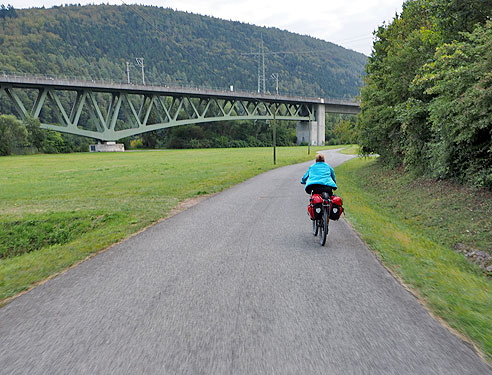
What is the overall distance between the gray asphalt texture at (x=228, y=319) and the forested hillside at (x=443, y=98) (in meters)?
7.17

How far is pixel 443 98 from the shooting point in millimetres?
12469

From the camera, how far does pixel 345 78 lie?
175 meters

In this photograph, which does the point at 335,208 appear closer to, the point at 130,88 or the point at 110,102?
the point at 130,88

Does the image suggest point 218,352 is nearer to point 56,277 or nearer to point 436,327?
point 436,327

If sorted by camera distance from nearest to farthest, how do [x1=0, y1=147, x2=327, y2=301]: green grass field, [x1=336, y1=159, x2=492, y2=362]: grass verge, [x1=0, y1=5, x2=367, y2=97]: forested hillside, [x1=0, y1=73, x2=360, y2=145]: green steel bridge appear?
[x1=336, y1=159, x2=492, y2=362]: grass verge, [x1=0, y1=147, x2=327, y2=301]: green grass field, [x1=0, y1=73, x2=360, y2=145]: green steel bridge, [x1=0, y1=5, x2=367, y2=97]: forested hillside

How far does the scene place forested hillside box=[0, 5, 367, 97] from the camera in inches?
4610

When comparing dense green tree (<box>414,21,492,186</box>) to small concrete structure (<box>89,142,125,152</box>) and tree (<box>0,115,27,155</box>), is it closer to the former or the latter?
tree (<box>0,115,27,155</box>)

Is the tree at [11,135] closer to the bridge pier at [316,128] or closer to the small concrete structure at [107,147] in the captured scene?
the small concrete structure at [107,147]

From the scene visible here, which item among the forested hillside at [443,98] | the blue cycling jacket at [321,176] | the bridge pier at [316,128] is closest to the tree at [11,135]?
the forested hillside at [443,98]

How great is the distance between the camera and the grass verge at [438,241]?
12.5ft

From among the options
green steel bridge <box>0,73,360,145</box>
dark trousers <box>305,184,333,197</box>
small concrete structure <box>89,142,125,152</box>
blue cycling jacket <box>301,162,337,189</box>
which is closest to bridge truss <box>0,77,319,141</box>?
green steel bridge <box>0,73,360,145</box>

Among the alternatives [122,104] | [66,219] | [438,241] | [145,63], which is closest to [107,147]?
[122,104]

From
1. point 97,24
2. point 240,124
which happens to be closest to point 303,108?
point 240,124

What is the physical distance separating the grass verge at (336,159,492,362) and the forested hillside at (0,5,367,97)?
110 m
